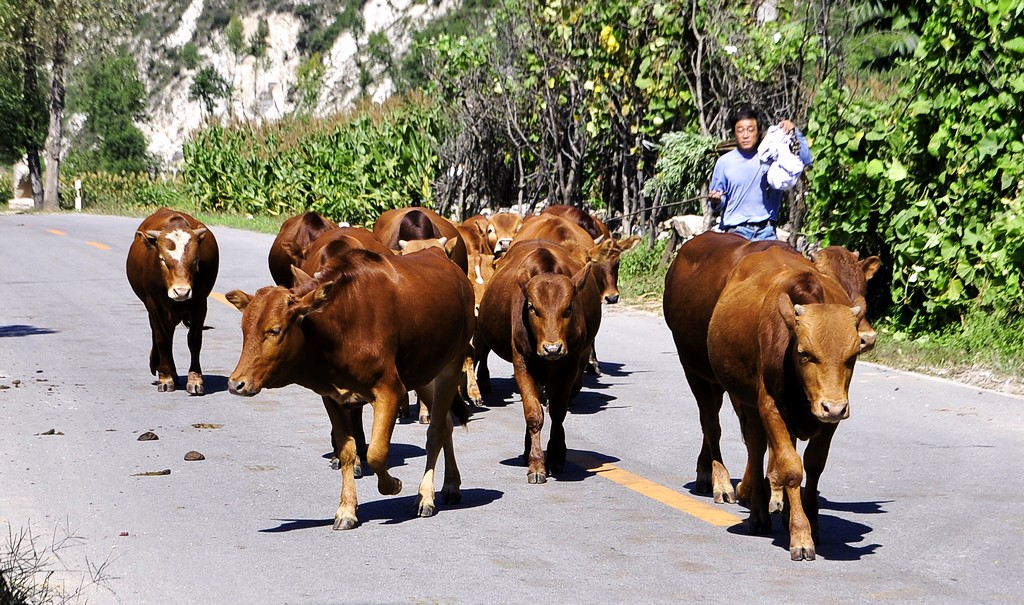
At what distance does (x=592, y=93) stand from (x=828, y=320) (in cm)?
1591

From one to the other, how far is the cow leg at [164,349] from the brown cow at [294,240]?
1205mm

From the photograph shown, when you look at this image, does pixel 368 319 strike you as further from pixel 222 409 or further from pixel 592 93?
pixel 592 93

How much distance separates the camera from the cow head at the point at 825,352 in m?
6.25

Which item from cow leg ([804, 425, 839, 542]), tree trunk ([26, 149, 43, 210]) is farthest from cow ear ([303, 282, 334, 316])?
tree trunk ([26, 149, 43, 210])

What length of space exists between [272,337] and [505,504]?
6.10 feet

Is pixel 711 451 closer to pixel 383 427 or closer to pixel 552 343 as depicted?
pixel 552 343

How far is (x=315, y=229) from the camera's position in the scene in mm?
13320

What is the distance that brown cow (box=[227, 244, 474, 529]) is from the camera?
24.0 ft

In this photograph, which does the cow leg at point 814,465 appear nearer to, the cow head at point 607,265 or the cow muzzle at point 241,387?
the cow muzzle at point 241,387

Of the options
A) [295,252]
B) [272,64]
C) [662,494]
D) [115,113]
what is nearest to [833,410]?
[662,494]

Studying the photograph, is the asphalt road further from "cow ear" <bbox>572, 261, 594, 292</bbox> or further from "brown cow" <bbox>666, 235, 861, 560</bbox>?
"cow ear" <bbox>572, 261, 594, 292</bbox>

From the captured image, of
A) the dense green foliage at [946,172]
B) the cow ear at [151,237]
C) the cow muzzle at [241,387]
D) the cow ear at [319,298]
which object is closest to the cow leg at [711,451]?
the cow ear at [319,298]

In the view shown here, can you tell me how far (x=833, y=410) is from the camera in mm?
6207

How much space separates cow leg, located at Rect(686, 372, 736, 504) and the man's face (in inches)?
111
